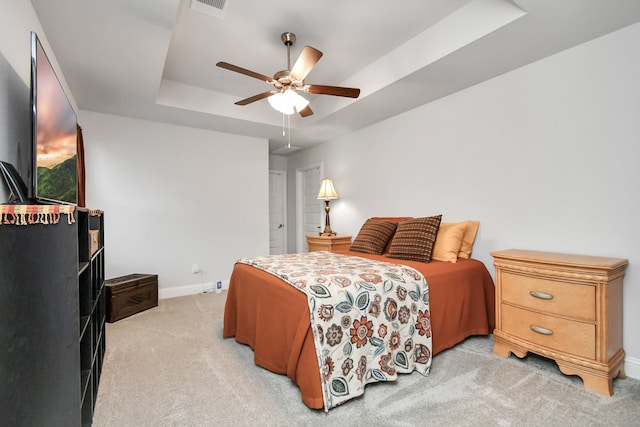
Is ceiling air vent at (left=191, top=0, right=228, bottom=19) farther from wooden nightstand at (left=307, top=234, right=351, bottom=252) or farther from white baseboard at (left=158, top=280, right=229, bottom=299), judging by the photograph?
white baseboard at (left=158, top=280, right=229, bottom=299)

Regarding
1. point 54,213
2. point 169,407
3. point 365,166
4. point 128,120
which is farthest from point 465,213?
point 128,120

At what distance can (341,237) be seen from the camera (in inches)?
167

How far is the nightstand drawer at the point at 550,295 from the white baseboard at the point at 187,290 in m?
3.56

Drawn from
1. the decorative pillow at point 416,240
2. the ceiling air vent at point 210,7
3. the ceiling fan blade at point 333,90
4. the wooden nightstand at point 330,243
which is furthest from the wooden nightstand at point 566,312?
the ceiling air vent at point 210,7

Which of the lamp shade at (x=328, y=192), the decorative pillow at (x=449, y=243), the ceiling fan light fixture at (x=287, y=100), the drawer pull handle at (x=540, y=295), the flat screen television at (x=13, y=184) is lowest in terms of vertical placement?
the drawer pull handle at (x=540, y=295)

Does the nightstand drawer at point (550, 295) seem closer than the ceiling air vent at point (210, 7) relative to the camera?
Yes

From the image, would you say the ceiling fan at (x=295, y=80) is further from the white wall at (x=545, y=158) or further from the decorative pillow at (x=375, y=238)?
the decorative pillow at (x=375, y=238)

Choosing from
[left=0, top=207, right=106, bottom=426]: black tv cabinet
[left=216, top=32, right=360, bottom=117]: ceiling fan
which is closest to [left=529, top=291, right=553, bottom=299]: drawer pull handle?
[left=216, top=32, right=360, bottom=117]: ceiling fan

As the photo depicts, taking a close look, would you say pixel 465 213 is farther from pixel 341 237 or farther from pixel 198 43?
pixel 198 43

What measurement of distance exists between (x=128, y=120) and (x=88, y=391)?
329cm

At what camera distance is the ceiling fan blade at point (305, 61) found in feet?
6.39

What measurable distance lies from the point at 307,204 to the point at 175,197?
2.39 metres

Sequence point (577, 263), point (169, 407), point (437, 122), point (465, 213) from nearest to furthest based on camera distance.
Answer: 1. point (169, 407)
2. point (577, 263)
3. point (465, 213)
4. point (437, 122)

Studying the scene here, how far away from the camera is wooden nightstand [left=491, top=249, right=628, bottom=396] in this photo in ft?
5.83
